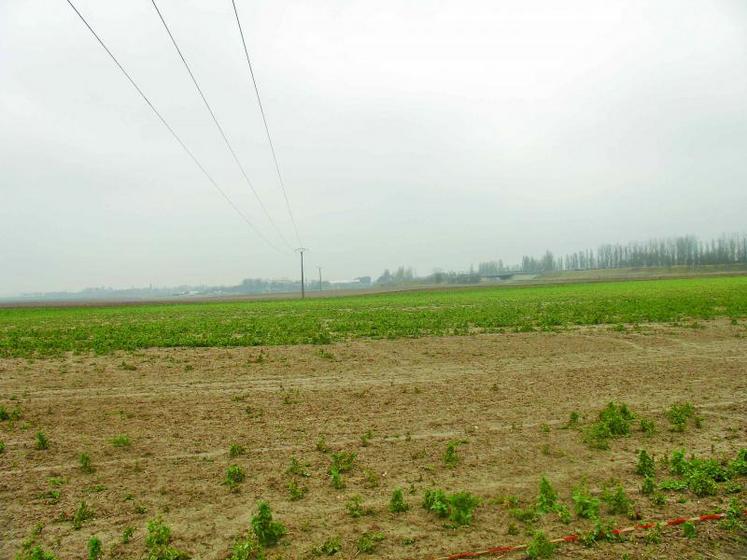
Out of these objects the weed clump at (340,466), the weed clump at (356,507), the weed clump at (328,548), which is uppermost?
the weed clump at (340,466)

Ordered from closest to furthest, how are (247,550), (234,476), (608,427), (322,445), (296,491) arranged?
(247,550) → (296,491) → (234,476) → (322,445) → (608,427)

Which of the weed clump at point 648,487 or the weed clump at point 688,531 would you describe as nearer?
the weed clump at point 688,531

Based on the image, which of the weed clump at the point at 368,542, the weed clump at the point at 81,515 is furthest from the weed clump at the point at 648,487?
the weed clump at the point at 81,515

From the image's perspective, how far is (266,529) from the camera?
5453mm

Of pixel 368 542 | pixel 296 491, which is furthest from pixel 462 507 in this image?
pixel 296 491

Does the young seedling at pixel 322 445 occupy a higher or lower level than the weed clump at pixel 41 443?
lower

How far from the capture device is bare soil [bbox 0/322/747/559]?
565cm

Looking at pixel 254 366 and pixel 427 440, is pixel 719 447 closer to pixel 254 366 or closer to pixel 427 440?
pixel 427 440

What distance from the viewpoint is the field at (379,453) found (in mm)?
5551

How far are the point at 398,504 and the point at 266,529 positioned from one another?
1.58m

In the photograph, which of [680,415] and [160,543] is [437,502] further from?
[680,415]

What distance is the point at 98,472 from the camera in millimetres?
7500

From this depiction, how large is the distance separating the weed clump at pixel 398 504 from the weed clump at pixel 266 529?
130 cm

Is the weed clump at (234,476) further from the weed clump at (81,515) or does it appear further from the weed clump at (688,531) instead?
the weed clump at (688,531)
